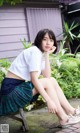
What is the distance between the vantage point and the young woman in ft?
10.3

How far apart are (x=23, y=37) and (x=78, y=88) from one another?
3.01m

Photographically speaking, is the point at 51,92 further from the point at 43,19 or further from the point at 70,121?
the point at 43,19

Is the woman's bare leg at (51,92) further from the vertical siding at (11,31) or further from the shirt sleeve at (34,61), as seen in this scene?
the vertical siding at (11,31)

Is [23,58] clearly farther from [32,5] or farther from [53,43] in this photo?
[32,5]

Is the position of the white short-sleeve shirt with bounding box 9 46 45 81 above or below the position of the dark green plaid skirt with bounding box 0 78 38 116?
above

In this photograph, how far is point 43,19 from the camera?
8492mm

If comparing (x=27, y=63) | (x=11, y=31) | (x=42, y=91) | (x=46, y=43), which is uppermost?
(x=11, y=31)

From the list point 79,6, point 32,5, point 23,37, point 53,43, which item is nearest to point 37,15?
point 32,5

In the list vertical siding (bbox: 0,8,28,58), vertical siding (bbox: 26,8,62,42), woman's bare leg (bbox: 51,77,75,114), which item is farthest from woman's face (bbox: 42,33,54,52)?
vertical siding (bbox: 26,8,62,42)

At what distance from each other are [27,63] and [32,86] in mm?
266

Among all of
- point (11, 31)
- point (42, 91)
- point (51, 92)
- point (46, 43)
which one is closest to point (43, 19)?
→ point (11, 31)

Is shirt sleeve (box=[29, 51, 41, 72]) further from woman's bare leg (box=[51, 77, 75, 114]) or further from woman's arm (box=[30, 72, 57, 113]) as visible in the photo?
woman's bare leg (box=[51, 77, 75, 114])

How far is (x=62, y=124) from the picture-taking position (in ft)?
10.8

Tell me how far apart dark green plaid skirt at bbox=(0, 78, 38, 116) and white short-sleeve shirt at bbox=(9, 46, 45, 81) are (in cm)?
9
